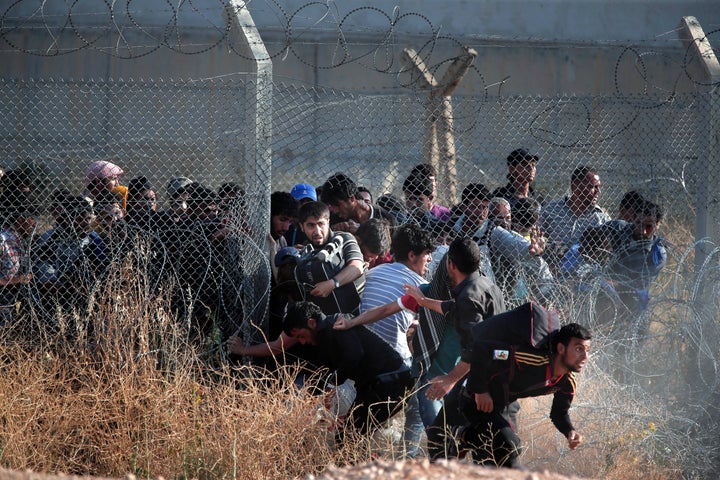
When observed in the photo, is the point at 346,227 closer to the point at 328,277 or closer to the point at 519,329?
the point at 328,277

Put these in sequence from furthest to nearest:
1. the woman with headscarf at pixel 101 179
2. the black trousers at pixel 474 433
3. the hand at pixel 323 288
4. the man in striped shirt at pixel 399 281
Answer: the woman with headscarf at pixel 101 179
the hand at pixel 323 288
the man in striped shirt at pixel 399 281
the black trousers at pixel 474 433

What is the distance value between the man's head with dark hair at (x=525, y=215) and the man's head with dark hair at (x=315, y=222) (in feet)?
4.54

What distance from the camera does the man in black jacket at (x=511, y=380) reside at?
453 centimetres

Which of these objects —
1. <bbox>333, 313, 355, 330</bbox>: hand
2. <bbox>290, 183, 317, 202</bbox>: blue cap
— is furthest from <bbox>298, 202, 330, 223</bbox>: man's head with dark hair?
<bbox>290, 183, 317, 202</bbox>: blue cap

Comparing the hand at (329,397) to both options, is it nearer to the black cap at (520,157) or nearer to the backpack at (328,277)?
the backpack at (328,277)

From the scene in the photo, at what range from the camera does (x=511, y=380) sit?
460cm

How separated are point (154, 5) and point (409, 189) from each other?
34.3 feet

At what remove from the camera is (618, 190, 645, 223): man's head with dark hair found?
6512 millimetres

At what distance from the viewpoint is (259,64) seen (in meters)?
5.78

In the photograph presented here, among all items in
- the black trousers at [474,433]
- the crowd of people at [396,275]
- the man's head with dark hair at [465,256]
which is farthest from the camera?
the man's head with dark hair at [465,256]

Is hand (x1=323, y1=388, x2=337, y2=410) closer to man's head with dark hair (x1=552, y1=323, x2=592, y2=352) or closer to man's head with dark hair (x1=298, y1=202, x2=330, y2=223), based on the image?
man's head with dark hair (x1=298, y1=202, x2=330, y2=223)

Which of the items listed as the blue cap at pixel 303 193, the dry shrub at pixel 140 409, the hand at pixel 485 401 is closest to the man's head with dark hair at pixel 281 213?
the blue cap at pixel 303 193

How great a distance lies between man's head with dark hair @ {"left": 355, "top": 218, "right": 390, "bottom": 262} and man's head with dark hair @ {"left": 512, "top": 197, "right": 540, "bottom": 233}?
102 centimetres

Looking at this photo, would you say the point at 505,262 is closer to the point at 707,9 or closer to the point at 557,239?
the point at 557,239
